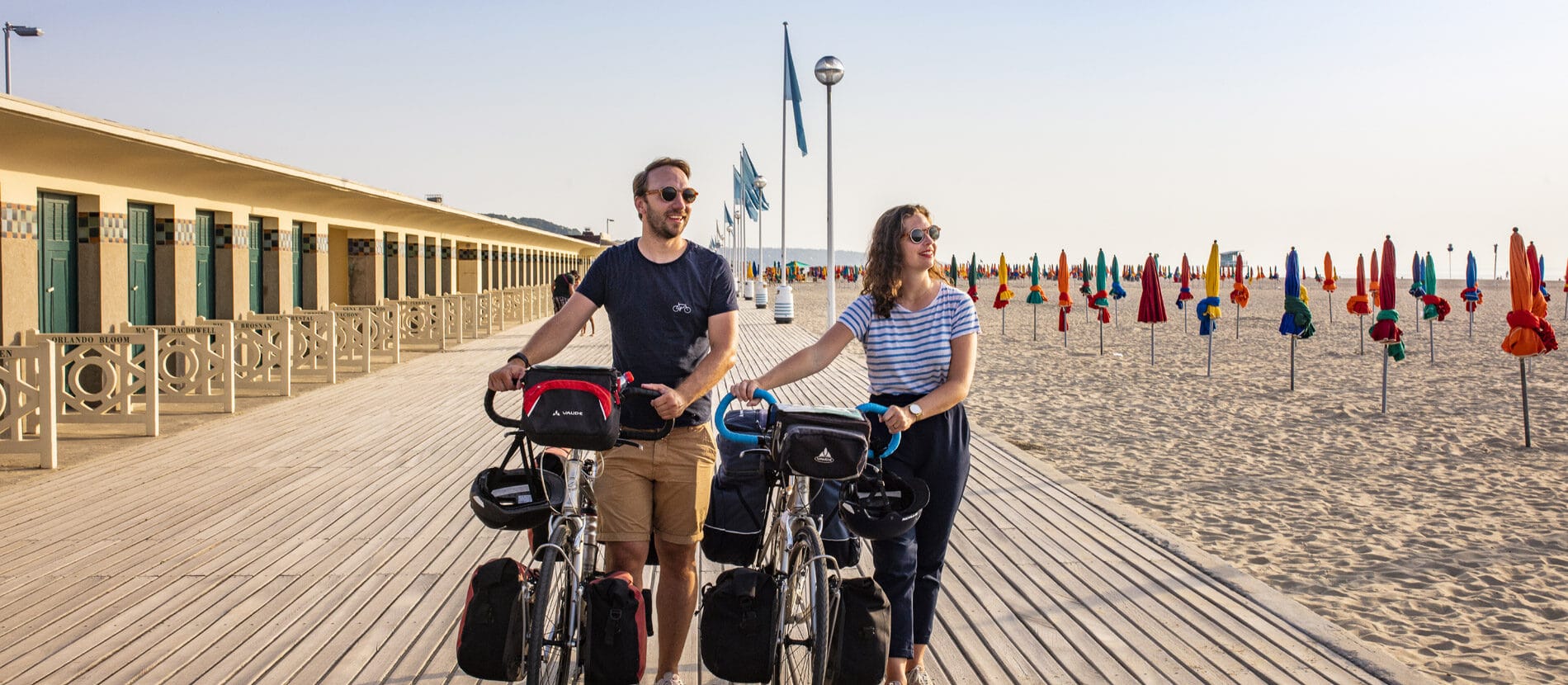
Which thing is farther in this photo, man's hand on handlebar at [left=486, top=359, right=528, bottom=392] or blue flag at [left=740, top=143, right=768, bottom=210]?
blue flag at [left=740, top=143, right=768, bottom=210]

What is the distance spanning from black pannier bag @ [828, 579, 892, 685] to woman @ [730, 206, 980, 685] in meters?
0.28

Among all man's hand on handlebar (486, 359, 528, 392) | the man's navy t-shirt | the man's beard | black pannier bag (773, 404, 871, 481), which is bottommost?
black pannier bag (773, 404, 871, 481)

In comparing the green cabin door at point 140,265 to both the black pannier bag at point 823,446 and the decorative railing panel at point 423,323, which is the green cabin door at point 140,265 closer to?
the decorative railing panel at point 423,323

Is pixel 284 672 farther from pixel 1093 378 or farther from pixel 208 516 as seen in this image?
pixel 1093 378

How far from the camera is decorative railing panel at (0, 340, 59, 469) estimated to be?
741cm

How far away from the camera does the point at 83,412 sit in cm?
905

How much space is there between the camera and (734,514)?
3320mm

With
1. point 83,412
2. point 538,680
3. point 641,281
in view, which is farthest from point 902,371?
point 83,412

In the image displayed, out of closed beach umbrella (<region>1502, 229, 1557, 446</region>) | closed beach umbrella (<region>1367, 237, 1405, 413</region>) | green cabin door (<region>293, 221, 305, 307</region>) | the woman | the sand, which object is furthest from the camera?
green cabin door (<region>293, 221, 305, 307</region>)

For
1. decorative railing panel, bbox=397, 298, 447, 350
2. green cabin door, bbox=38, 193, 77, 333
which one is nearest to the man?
green cabin door, bbox=38, 193, 77, 333

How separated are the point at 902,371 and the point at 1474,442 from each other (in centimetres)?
928

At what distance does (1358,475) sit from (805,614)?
7163 millimetres

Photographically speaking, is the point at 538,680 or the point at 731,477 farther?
the point at 731,477

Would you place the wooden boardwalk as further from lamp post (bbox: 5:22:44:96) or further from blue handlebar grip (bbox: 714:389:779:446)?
lamp post (bbox: 5:22:44:96)
